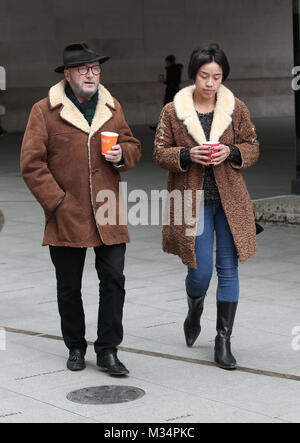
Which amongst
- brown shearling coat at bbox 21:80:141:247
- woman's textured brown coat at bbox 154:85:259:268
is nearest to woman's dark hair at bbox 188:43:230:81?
woman's textured brown coat at bbox 154:85:259:268

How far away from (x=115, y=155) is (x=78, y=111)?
0.38 m

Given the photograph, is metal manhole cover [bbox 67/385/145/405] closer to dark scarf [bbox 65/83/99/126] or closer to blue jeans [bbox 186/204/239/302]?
blue jeans [bbox 186/204/239/302]

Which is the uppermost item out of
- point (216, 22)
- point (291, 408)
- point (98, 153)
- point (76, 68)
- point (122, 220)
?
point (216, 22)

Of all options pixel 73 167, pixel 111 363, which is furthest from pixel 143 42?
pixel 111 363

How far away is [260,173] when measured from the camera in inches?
659

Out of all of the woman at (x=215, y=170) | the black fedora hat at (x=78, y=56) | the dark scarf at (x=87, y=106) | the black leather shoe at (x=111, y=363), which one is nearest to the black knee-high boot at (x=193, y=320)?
the woman at (x=215, y=170)

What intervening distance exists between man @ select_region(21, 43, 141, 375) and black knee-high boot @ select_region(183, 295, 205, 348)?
1.95 ft

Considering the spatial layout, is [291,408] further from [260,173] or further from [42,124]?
[260,173]

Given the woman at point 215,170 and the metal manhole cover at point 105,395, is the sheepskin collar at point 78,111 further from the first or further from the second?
the metal manhole cover at point 105,395

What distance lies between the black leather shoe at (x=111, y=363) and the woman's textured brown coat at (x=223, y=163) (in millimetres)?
718

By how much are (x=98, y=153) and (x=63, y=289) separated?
0.83 m

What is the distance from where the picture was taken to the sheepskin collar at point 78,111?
590 centimetres

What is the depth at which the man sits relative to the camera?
231 inches

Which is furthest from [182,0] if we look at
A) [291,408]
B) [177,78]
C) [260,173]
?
[291,408]
